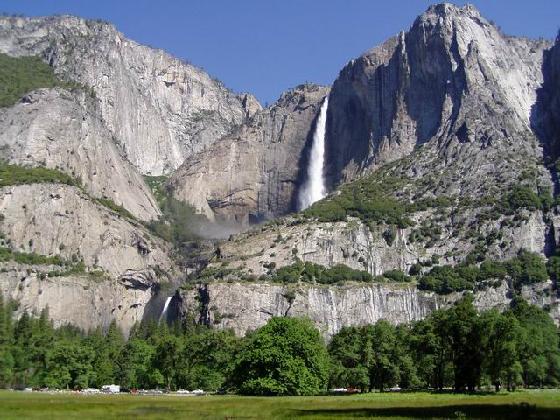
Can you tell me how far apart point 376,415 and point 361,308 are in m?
137

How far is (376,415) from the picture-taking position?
5694 cm

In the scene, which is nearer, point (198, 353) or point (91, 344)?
point (198, 353)

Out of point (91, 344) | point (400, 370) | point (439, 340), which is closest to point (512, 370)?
point (439, 340)

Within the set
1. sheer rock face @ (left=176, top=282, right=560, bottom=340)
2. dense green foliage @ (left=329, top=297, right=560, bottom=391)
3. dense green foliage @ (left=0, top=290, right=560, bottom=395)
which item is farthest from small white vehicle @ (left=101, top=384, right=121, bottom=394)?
sheer rock face @ (left=176, top=282, right=560, bottom=340)

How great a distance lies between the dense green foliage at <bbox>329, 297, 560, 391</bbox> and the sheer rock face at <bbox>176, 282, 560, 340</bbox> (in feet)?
169

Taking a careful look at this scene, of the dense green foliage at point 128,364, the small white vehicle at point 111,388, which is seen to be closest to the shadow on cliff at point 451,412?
the dense green foliage at point 128,364

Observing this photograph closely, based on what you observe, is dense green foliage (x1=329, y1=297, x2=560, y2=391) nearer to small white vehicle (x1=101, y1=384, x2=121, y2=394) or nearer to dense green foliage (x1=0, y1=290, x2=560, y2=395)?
dense green foliage (x1=0, y1=290, x2=560, y2=395)

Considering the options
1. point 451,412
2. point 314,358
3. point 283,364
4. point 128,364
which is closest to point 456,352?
point 314,358

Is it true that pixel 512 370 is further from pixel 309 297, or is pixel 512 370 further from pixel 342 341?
pixel 309 297

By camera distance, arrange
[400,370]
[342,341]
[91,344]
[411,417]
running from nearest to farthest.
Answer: [411,417], [400,370], [342,341], [91,344]

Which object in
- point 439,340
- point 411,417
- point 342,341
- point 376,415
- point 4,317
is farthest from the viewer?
point 4,317

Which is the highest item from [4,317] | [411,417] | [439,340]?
[4,317]

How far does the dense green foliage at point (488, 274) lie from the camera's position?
188 m

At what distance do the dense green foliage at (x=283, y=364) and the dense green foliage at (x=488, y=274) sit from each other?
318 feet
